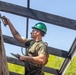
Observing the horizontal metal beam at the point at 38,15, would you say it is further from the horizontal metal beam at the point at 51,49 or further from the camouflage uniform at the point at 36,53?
the camouflage uniform at the point at 36,53

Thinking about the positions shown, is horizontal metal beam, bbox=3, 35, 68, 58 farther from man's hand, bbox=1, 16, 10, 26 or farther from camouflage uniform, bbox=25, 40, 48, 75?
→ camouflage uniform, bbox=25, 40, 48, 75

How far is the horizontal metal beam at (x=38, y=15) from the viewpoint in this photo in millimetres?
6699

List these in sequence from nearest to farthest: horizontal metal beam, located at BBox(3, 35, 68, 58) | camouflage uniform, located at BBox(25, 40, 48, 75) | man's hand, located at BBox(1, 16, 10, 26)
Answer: camouflage uniform, located at BBox(25, 40, 48, 75), man's hand, located at BBox(1, 16, 10, 26), horizontal metal beam, located at BBox(3, 35, 68, 58)

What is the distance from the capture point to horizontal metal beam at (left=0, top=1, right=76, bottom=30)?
22.0 ft

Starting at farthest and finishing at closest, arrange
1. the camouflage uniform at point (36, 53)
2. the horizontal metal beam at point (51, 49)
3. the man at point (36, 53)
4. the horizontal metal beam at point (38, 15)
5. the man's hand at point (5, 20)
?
the horizontal metal beam at point (51, 49)
the horizontal metal beam at point (38, 15)
the man's hand at point (5, 20)
the camouflage uniform at point (36, 53)
the man at point (36, 53)

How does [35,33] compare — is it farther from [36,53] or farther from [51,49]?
[51,49]

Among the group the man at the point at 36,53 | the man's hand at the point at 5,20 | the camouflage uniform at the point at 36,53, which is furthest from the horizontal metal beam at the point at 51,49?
the camouflage uniform at the point at 36,53

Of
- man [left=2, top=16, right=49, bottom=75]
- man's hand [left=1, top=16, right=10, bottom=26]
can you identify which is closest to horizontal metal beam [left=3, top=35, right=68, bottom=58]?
man [left=2, top=16, right=49, bottom=75]

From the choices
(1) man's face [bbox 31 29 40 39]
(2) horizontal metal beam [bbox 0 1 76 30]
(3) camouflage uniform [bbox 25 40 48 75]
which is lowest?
(2) horizontal metal beam [bbox 0 1 76 30]

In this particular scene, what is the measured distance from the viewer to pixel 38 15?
266 inches

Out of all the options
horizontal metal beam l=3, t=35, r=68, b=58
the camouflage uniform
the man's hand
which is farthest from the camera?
horizontal metal beam l=3, t=35, r=68, b=58

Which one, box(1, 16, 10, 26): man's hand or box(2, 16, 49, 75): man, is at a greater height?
box(1, 16, 10, 26): man's hand

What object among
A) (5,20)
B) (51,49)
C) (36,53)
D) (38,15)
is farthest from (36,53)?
(51,49)

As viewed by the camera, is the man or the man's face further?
the man's face
